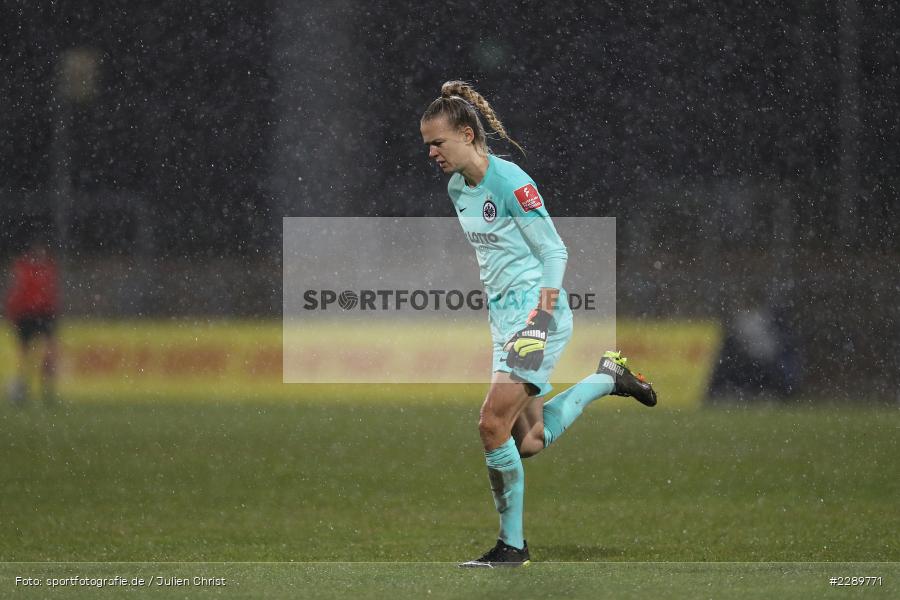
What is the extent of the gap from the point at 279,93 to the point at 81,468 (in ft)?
53.5

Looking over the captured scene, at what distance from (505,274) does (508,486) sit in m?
0.81

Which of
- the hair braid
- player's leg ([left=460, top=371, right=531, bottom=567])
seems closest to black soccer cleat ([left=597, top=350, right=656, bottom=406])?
player's leg ([left=460, top=371, right=531, bottom=567])

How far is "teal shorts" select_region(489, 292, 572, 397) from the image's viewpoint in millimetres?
4949

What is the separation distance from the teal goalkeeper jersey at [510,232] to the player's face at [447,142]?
0.13 metres

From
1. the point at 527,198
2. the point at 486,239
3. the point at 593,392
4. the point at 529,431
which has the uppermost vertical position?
the point at 527,198

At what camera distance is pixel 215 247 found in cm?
2402

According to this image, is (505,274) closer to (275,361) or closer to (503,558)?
(503,558)

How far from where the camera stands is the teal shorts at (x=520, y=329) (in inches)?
195

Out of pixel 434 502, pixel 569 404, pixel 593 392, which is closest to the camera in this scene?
pixel 569 404

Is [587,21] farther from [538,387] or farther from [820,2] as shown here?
[538,387]

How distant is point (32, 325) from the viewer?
542 inches

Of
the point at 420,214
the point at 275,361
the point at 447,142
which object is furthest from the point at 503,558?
the point at 420,214

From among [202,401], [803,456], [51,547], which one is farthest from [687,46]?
[51,547]

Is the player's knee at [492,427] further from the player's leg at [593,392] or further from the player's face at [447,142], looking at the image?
the player's face at [447,142]
